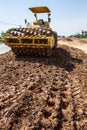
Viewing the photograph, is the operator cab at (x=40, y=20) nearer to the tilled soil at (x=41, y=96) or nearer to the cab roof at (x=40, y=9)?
the cab roof at (x=40, y=9)

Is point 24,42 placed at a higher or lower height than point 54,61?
higher

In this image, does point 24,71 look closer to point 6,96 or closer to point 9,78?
point 9,78

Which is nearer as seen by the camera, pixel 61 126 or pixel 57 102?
pixel 61 126

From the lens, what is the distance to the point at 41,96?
27.1ft

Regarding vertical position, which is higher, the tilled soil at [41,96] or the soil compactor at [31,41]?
the soil compactor at [31,41]

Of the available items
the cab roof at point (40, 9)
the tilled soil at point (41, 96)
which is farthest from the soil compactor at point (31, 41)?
the cab roof at point (40, 9)

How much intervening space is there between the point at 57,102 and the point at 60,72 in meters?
4.04

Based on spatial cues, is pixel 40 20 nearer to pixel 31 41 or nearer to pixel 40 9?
pixel 40 9

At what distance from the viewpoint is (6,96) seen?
7.97m

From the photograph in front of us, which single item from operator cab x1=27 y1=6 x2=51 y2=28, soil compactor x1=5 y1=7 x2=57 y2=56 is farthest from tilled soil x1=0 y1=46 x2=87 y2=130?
operator cab x1=27 y1=6 x2=51 y2=28

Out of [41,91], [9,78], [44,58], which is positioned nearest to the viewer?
[41,91]

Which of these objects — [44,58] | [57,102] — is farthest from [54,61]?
[57,102]

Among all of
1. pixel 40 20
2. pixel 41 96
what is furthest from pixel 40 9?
pixel 41 96

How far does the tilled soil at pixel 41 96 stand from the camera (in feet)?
21.7
